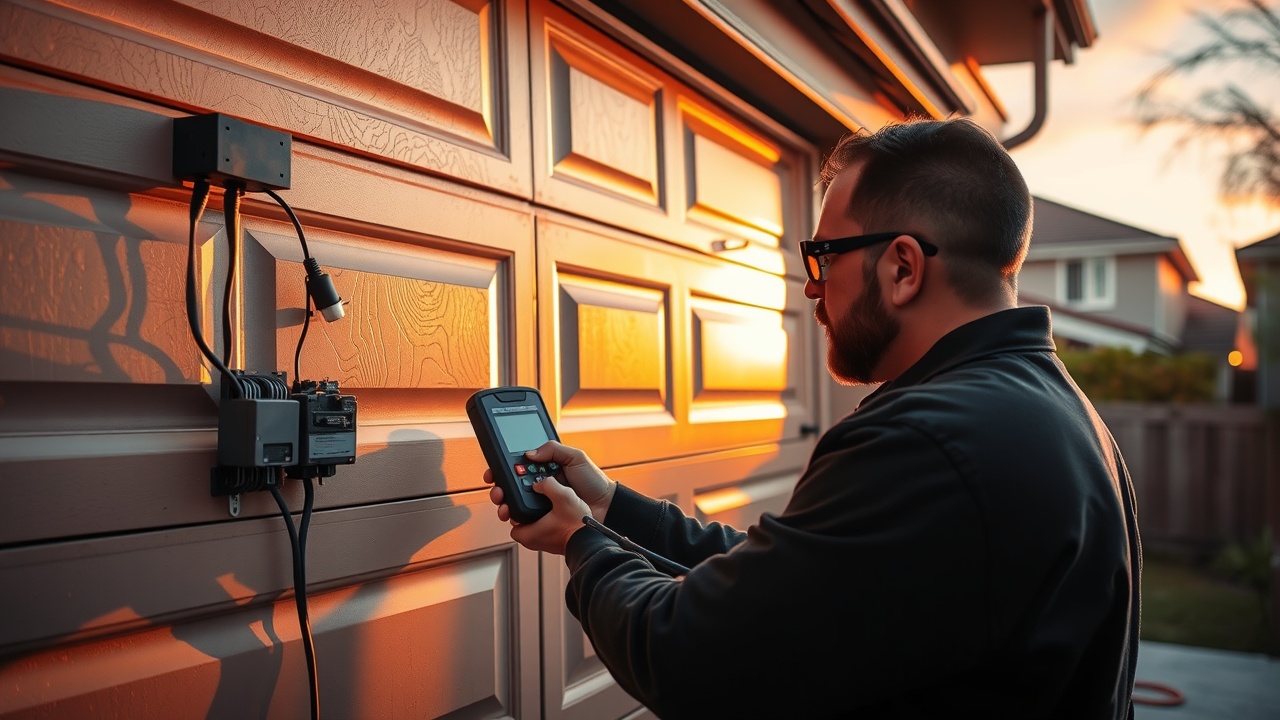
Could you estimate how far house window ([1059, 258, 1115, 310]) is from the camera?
75.5 ft

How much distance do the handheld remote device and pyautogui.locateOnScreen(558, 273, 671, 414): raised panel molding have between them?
1.47 feet

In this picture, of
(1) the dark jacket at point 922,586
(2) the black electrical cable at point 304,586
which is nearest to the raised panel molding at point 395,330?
(2) the black electrical cable at point 304,586

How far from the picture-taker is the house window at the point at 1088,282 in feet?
75.5

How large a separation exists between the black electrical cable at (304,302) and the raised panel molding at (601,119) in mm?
928

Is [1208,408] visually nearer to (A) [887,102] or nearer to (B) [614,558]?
(A) [887,102]

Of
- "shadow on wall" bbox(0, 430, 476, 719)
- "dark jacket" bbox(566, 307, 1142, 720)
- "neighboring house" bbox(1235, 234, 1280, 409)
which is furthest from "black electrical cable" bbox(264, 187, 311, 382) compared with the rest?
"neighboring house" bbox(1235, 234, 1280, 409)

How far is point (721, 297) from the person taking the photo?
10.7ft

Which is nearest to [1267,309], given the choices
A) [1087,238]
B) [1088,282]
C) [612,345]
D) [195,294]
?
[612,345]

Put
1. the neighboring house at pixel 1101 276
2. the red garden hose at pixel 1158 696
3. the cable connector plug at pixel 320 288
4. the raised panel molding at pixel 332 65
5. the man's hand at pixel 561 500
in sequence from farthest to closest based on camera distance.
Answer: the neighboring house at pixel 1101 276, the red garden hose at pixel 1158 696, the man's hand at pixel 561 500, the cable connector plug at pixel 320 288, the raised panel molding at pixel 332 65

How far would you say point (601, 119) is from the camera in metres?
2.62

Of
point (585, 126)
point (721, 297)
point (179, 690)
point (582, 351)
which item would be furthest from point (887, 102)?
point (179, 690)

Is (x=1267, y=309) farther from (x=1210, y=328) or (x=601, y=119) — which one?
(x=1210, y=328)

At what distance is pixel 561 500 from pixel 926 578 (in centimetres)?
78

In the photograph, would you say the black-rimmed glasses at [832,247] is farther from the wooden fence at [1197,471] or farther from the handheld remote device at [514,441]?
the wooden fence at [1197,471]
